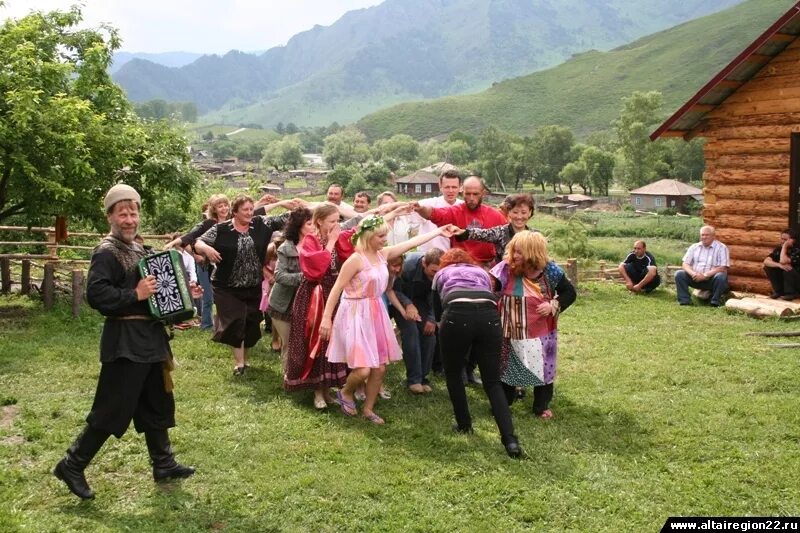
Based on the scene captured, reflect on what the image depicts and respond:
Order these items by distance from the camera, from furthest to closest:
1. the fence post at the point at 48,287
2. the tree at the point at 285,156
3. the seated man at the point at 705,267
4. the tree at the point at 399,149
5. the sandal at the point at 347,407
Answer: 1. the tree at the point at 285,156
2. the tree at the point at 399,149
3. the seated man at the point at 705,267
4. the fence post at the point at 48,287
5. the sandal at the point at 347,407

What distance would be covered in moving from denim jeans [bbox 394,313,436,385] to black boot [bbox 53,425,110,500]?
3525 millimetres

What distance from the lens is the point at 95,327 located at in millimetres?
11938

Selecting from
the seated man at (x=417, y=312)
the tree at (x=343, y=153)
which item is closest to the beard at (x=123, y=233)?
the seated man at (x=417, y=312)

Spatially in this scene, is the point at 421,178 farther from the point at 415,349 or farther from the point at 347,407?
the point at 347,407

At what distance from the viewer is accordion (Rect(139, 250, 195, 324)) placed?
532 cm

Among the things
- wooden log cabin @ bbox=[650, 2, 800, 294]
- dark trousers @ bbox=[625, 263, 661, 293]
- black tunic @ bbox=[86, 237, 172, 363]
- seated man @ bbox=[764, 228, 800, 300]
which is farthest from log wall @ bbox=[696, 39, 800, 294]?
black tunic @ bbox=[86, 237, 172, 363]

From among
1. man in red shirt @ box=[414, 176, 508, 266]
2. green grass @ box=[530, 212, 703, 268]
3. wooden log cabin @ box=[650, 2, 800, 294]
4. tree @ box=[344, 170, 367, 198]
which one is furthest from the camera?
tree @ box=[344, 170, 367, 198]

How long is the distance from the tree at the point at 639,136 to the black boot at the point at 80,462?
273 ft

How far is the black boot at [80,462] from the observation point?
534 cm

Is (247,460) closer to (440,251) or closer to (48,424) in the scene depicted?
(48,424)

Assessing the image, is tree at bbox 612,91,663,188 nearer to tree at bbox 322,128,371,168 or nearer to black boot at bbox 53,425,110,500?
tree at bbox 322,128,371,168

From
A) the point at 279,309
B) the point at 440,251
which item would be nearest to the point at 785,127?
the point at 440,251

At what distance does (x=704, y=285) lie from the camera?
46.7 feet

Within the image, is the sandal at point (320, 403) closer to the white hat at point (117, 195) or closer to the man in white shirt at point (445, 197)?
the man in white shirt at point (445, 197)
